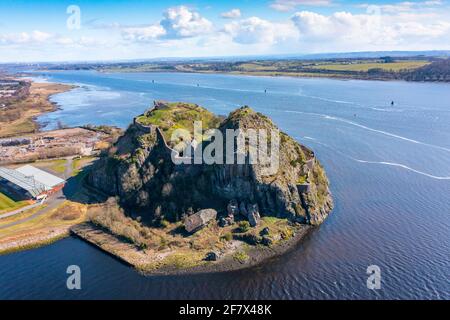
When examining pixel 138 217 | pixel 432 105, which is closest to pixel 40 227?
pixel 138 217

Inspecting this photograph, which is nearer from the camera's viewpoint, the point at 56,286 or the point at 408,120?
the point at 56,286

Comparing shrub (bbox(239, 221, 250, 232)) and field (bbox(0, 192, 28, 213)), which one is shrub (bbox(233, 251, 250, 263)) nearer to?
shrub (bbox(239, 221, 250, 232))

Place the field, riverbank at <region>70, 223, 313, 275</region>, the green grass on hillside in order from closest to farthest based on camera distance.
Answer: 1. riverbank at <region>70, 223, 313, 275</region>
2. the field
3. the green grass on hillside

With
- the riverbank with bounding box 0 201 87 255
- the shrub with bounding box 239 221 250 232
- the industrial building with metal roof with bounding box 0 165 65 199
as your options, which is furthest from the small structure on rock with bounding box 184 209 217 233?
the industrial building with metal roof with bounding box 0 165 65 199

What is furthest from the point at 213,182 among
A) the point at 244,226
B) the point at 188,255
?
the point at 188,255

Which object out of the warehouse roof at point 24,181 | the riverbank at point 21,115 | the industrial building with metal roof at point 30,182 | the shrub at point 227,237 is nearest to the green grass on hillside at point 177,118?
the industrial building with metal roof at point 30,182

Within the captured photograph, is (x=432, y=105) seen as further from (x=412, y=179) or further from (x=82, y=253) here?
(x=82, y=253)
